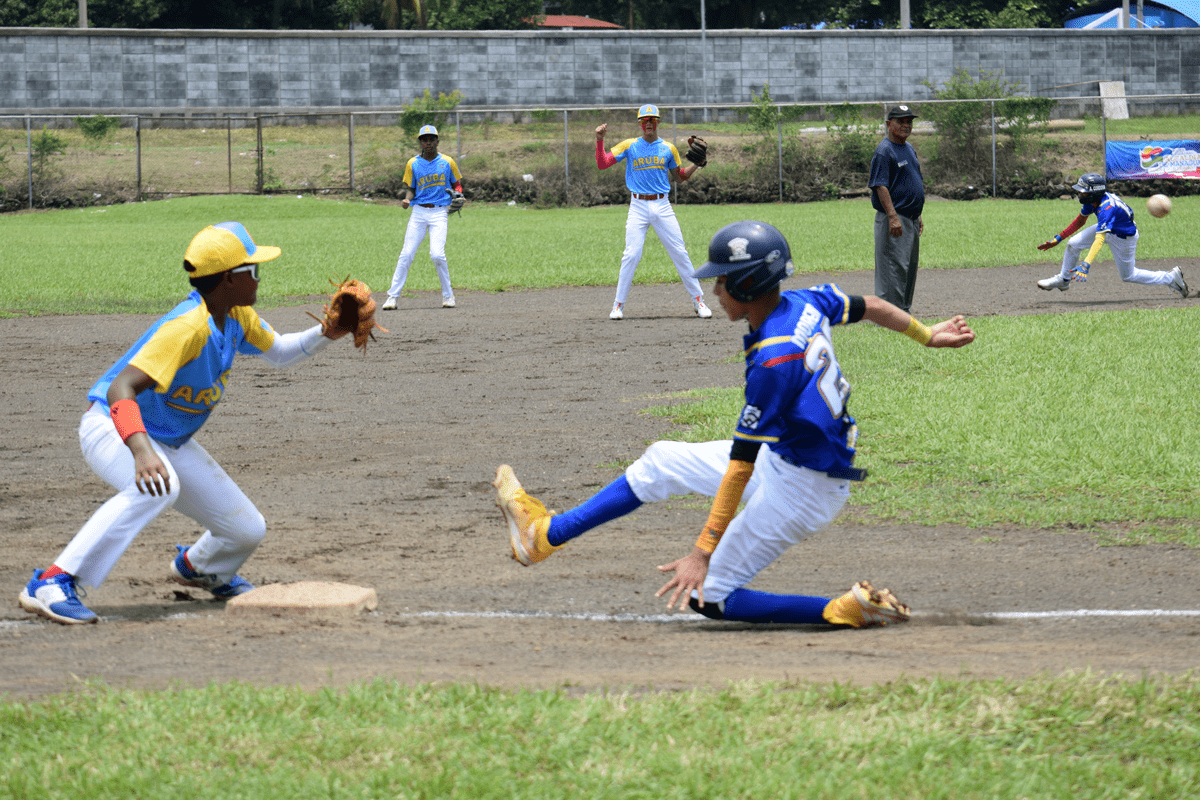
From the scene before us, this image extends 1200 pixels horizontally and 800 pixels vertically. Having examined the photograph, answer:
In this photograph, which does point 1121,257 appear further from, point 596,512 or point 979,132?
point 979,132

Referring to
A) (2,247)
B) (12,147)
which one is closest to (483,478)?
(2,247)

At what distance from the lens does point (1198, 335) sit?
→ 11.1m

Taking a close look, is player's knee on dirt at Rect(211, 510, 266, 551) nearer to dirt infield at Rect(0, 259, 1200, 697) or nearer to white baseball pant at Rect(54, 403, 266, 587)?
white baseball pant at Rect(54, 403, 266, 587)

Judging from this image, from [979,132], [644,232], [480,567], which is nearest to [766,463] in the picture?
[480,567]

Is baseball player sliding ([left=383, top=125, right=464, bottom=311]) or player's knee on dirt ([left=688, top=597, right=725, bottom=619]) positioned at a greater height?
baseball player sliding ([left=383, top=125, right=464, bottom=311])

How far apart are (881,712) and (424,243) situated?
68.1ft

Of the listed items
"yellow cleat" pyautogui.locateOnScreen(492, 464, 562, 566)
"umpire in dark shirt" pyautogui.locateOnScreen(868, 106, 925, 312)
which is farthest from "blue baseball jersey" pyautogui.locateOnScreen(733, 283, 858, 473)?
"umpire in dark shirt" pyautogui.locateOnScreen(868, 106, 925, 312)

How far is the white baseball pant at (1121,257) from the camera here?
14.2 metres

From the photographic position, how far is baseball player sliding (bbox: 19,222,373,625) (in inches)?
183

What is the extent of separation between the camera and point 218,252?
4.84 meters

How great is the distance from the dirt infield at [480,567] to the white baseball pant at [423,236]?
4.12 metres

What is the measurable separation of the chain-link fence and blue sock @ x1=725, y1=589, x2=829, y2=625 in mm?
28547

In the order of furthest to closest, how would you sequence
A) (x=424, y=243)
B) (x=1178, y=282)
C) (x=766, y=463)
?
(x=424, y=243)
(x=1178, y=282)
(x=766, y=463)

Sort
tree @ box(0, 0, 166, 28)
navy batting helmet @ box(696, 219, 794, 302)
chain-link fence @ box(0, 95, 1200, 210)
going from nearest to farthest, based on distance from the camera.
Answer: navy batting helmet @ box(696, 219, 794, 302)
chain-link fence @ box(0, 95, 1200, 210)
tree @ box(0, 0, 166, 28)
